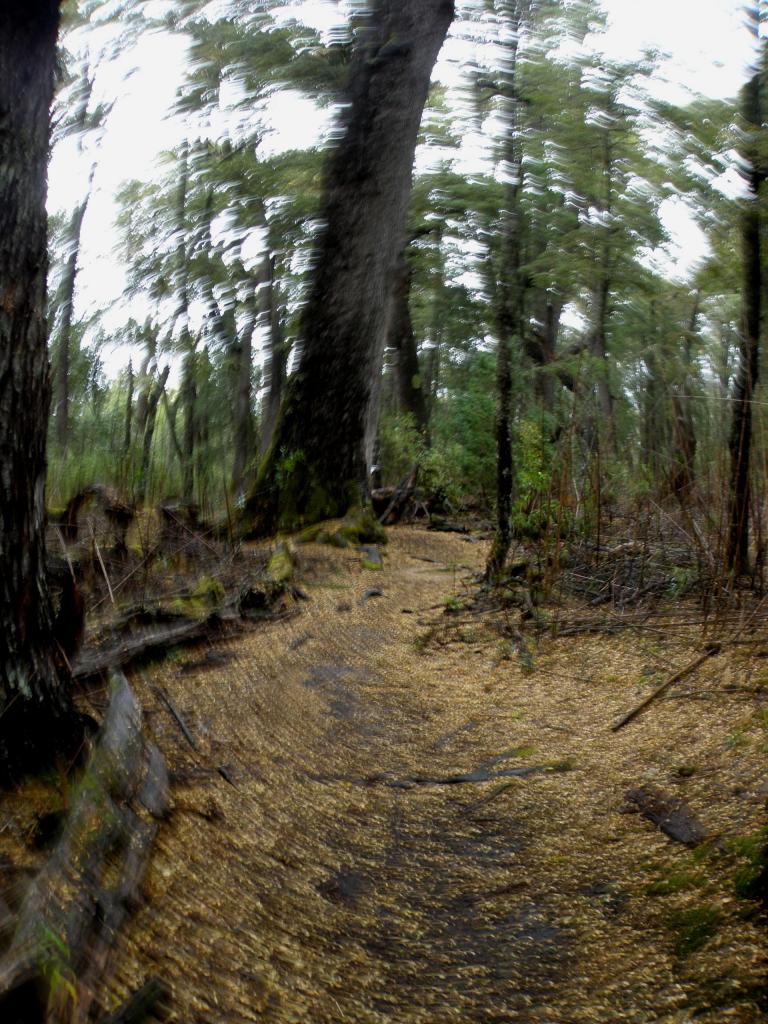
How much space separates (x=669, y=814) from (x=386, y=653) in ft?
6.87

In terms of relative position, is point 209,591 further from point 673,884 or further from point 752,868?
point 752,868

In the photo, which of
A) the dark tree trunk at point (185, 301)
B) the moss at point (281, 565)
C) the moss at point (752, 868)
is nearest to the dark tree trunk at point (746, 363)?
the moss at point (752, 868)

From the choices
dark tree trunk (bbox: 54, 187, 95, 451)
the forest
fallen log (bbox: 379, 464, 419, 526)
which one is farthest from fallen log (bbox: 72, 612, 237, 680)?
dark tree trunk (bbox: 54, 187, 95, 451)

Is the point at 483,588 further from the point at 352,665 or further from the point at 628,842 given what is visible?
the point at 628,842

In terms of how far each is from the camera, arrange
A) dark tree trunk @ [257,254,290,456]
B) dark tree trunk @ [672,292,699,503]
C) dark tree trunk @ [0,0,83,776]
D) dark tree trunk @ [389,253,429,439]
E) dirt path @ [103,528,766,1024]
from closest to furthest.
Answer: dirt path @ [103,528,766,1024] → dark tree trunk @ [0,0,83,776] → dark tree trunk @ [672,292,699,503] → dark tree trunk @ [389,253,429,439] → dark tree trunk @ [257,254,290,456]

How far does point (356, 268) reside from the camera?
680 centimetres

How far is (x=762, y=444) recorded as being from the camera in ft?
11.7

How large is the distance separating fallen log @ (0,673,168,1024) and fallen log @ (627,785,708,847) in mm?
1250

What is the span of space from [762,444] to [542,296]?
13.2 m

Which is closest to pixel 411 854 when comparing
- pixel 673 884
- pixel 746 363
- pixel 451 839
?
pixel 451 839

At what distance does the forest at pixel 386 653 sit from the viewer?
136cm

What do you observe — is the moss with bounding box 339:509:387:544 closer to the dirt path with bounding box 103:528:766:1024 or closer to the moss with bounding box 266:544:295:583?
the moss with bounding box 266:544:295:583

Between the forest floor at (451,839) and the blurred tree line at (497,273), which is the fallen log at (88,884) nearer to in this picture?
the forest floor at (451,839)

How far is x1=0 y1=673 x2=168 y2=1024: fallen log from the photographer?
1.01 m
